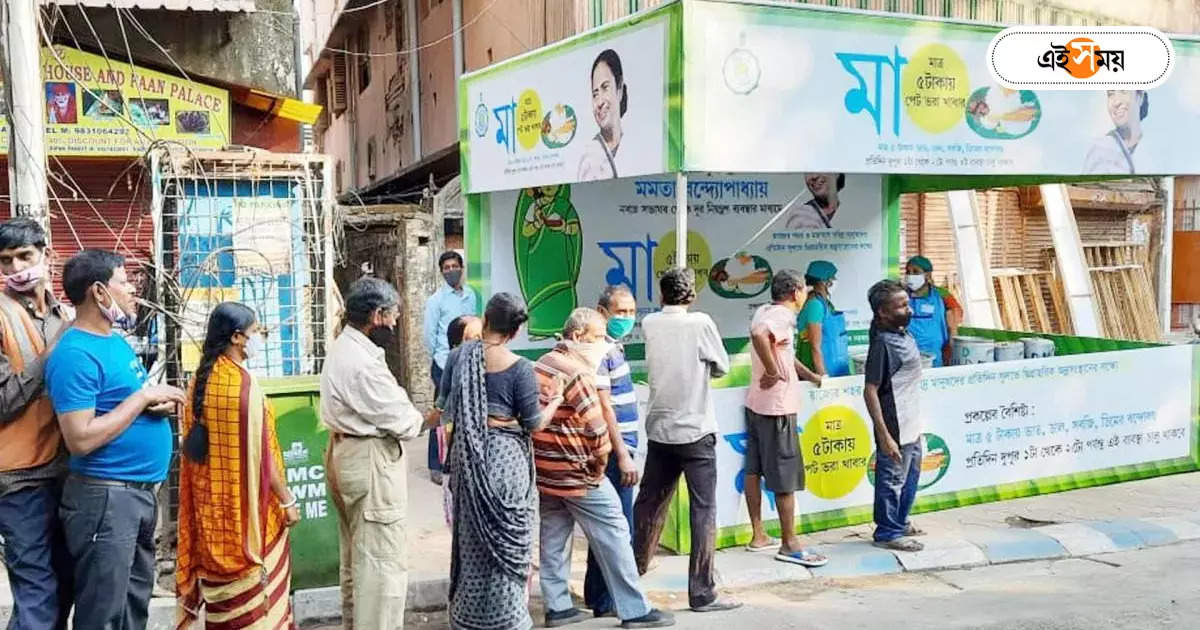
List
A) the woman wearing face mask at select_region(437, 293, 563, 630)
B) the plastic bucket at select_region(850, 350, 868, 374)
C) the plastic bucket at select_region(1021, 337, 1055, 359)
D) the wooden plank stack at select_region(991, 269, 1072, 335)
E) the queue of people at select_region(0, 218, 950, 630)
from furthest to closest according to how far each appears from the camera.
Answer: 1. the wooden plank stack at select_region(991, 269, 1072, 335)
2. the plastic bucket at select_region(850, 350, 868, 374)
3. the plastic bucket at select_region(1021, 337, 1055, 359)
4. the woman wearing face mask at select_region(437, 293, 563, 630)
5. the queue of people at select_region(0, 218, 950, 630)

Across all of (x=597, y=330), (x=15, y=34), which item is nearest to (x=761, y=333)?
(x=597, y=330)

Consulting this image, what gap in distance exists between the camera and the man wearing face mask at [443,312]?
828 cm

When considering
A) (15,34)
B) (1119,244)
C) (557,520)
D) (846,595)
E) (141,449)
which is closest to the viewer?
(141,449)

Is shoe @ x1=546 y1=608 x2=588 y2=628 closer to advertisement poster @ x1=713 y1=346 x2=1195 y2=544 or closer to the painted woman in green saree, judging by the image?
advertisement poster @ x1=713 y1=346 x2=1195 y2=544

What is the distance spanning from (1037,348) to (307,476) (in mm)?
6087

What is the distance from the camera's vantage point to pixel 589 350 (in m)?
5.28

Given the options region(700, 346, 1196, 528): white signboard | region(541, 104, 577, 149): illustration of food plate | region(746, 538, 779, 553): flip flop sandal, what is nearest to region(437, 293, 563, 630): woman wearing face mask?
region(700, 346, 1196, 528): white signboard

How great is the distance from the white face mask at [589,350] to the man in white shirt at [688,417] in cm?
55

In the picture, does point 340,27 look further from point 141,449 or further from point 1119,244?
point 141,449

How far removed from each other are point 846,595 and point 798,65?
302 cm

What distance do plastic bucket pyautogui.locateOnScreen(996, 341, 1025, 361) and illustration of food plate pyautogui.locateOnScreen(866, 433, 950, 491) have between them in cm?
159

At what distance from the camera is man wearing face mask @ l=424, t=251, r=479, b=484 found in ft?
27.2

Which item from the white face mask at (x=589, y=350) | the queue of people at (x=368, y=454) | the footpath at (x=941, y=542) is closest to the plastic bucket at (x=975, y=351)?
the footpath at (x=941, y=542)

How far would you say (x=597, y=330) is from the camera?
17.4 ft
